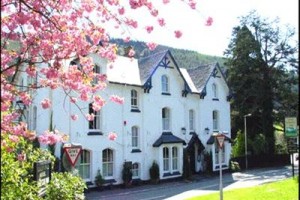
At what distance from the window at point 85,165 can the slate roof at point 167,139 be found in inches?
242

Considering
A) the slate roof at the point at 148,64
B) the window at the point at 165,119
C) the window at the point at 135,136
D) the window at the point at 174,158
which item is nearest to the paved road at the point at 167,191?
the window at the point at 174,158

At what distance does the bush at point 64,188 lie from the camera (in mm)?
11258

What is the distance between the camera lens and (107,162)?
30391 mm

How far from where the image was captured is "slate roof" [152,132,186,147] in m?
33.5

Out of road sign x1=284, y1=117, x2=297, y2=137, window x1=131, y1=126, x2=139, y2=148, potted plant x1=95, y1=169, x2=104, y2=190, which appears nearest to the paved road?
potted plant x1=95, y1=169, x2=104, y2=190

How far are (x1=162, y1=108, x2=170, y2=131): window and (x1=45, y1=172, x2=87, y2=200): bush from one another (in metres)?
23.4

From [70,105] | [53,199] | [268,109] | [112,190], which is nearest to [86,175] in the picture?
[112,190]

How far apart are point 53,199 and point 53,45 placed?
454cm

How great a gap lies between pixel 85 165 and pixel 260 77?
1133 inches

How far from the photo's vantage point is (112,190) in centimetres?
2916

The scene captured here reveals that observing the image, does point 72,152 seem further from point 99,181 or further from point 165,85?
point 165,85

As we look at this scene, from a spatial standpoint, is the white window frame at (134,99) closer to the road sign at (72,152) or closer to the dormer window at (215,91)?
the dormer window at (215,91)

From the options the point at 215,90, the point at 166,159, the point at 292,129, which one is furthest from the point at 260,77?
the point at 292,129

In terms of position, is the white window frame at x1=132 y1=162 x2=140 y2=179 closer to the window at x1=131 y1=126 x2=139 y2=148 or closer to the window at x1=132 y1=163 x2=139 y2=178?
the window at x1=132 y1=163 x2=139 y2=178
